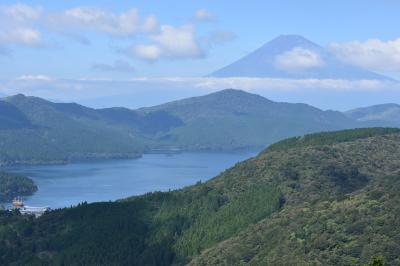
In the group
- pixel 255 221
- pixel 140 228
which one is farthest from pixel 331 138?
pixel 140 228

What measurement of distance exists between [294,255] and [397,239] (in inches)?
401

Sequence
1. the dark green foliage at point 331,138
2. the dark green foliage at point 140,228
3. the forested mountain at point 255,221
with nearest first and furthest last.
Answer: the forested mountain at point 255,221, the dark green foliage at point 140,228, the dark green foliage at point 331,138

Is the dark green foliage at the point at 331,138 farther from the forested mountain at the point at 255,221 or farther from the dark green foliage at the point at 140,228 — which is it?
the dark green foliage at the point at 140,228

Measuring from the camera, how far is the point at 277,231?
272 ft

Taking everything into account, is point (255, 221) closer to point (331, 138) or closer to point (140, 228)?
point (140, 228)

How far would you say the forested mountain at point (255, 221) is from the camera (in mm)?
74250

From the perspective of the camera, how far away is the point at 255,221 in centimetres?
9944

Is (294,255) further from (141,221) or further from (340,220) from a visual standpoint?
(141,221)

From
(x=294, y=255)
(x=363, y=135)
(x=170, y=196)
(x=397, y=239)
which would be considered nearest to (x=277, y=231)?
(x=294, y=255)

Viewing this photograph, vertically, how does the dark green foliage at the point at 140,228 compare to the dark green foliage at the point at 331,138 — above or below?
below

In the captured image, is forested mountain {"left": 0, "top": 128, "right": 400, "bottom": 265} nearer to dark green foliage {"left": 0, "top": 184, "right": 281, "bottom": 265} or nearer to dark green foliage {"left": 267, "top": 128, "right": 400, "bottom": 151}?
dark green foliage {"left": 0, "top": 184, "right": 281, "bottom": 265}

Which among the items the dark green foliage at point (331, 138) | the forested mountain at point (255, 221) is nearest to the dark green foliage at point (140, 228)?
the forested mountain at point (255, 221)

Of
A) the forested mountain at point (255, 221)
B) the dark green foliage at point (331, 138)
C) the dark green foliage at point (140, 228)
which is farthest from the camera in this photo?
the dark green foliage at point (331, 138)

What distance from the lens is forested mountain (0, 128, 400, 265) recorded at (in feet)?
244
